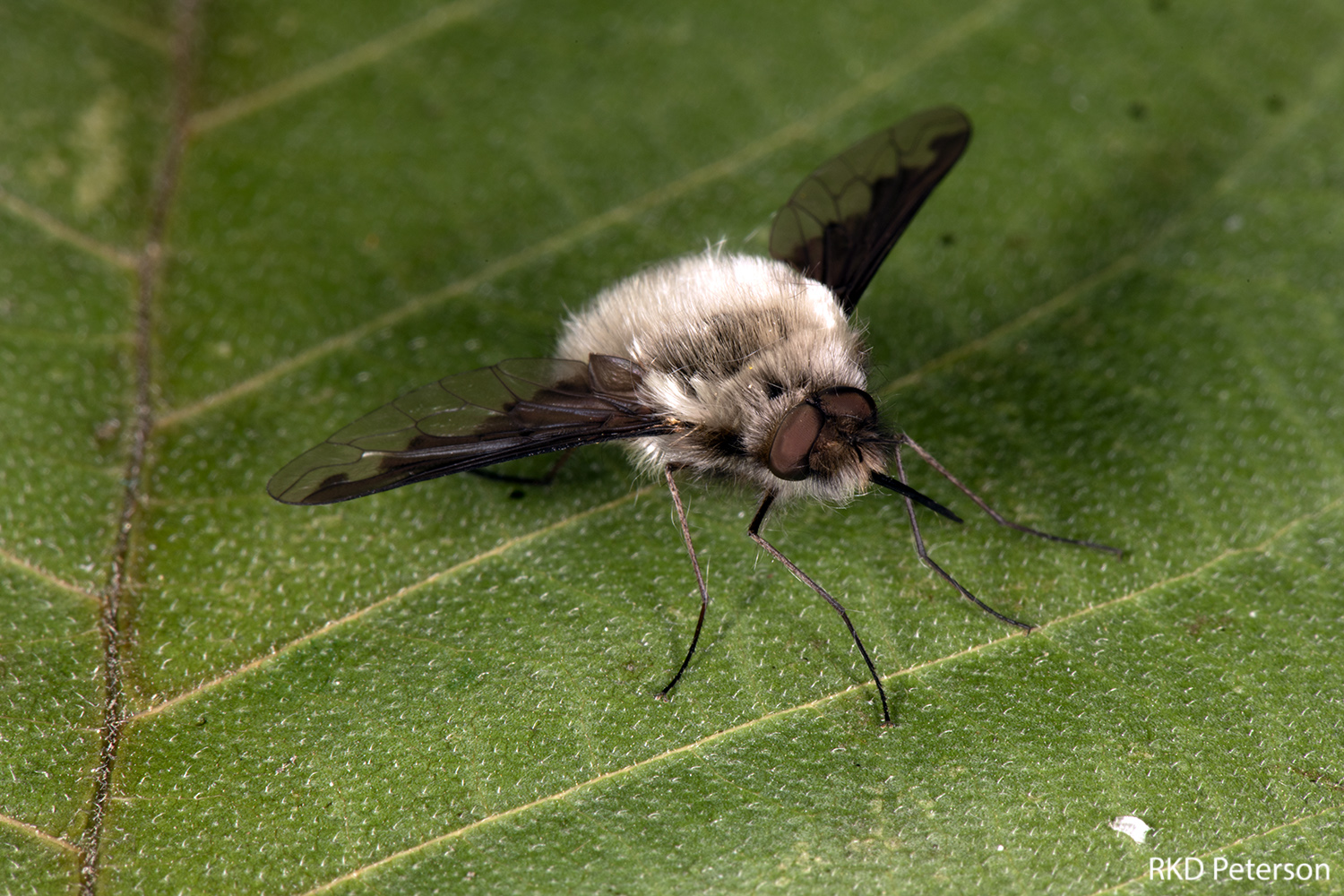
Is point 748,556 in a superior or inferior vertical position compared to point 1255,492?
inferior

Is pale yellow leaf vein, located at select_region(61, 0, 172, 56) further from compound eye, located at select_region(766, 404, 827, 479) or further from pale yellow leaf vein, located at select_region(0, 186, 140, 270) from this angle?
compound eye, located at select_region(766, 404, 827, 479)

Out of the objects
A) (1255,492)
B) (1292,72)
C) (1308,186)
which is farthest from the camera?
(1292,72)

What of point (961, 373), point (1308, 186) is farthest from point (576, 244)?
point (1308, 186)

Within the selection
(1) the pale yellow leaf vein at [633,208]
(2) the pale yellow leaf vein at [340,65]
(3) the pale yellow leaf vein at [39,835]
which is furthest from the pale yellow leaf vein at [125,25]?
(3) the pale yellow leaf vein at [39,835]

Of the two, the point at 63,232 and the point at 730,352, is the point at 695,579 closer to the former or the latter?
the point at 730,352

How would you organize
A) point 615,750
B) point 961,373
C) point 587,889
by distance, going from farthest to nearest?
point 961,373, point 615,750, point 587,889

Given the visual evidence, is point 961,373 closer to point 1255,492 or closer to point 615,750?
point 1255,492
